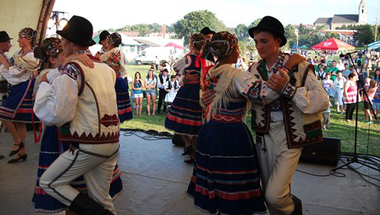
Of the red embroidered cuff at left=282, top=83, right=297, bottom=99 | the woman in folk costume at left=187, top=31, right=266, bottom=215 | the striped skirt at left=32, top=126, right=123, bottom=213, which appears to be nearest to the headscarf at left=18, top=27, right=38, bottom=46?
the striped skirt at left=32, top=126, right=123, bottom=213

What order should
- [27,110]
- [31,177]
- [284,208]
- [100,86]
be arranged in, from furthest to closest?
[27,110]
[31,177]
[284,208]
[100,86]

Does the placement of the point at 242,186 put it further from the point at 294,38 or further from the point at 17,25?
the point at 294,38

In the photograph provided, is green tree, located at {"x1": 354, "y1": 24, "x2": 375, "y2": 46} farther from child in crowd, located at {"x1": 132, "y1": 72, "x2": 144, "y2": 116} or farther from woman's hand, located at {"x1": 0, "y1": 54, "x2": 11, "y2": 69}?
woman's hand, located at {"x1": 0, "y1": 54, "x2": 11, "y2": 69}

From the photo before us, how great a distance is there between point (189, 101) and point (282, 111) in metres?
2.66

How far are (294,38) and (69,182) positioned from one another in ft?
138

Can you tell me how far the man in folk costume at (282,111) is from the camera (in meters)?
2.59

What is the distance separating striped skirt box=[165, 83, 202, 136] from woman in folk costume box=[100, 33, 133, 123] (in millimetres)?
996

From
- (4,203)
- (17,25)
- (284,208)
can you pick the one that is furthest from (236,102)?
(17,25)

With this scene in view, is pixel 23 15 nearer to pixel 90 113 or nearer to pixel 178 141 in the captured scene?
pixel 178 141

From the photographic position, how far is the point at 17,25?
7.96 metres

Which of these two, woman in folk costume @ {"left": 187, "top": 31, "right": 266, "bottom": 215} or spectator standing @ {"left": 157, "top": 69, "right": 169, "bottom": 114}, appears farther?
spectator standing @ {"left": 157, "top": 69, "right": 169, "bottom": 114}

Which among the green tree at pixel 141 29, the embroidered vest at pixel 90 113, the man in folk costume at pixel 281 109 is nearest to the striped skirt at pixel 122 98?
the embroidered vest at pixel 90 113

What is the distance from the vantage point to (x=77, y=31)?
2543 mm

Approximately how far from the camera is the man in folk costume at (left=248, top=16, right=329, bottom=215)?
2.59 meters
